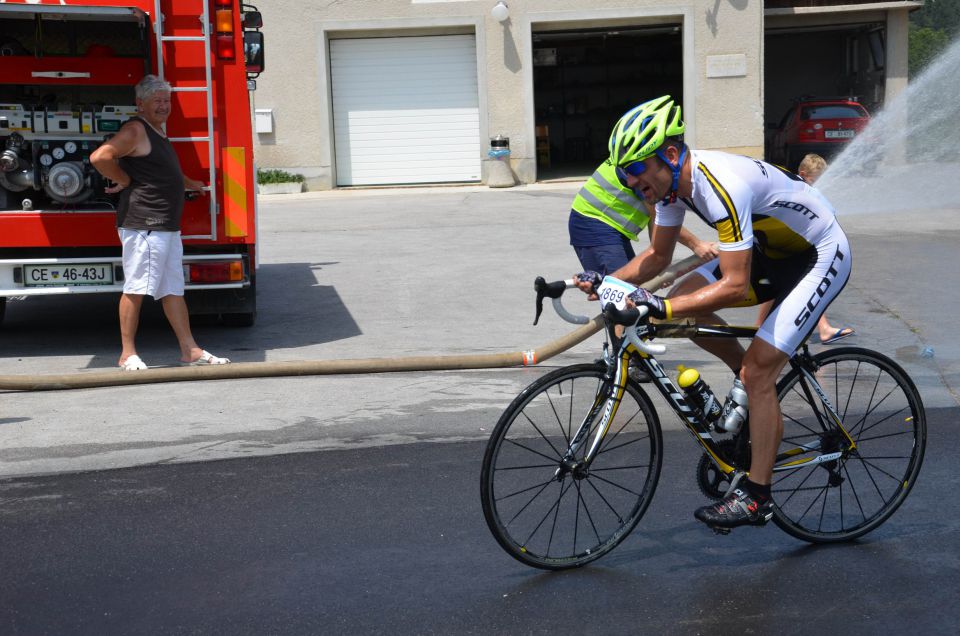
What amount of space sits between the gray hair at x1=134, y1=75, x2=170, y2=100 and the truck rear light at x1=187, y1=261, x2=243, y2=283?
1379mm

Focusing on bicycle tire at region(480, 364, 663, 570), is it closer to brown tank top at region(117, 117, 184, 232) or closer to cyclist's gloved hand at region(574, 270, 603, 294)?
cyclist's gloved hand at region(574, 270, 603, 294)

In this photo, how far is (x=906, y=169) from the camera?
2806 centimetres

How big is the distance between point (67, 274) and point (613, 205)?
13.6ft

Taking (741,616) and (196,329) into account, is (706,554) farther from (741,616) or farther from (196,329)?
(196,329)

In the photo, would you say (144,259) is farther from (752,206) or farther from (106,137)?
(752,206)

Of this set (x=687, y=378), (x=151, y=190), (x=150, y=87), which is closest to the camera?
(x=687, y=378)

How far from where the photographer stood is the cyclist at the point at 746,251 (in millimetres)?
4293

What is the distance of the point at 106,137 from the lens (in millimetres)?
9164

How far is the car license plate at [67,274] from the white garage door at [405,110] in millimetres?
17919

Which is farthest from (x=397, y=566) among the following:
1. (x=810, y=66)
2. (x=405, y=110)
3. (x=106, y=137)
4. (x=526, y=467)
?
(x=810, y=66)

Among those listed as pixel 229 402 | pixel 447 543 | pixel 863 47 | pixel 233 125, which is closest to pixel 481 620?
pixel 447 543

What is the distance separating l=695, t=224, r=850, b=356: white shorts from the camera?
4504mm

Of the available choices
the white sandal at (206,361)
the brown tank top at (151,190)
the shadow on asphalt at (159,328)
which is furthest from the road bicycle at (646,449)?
the shadow on asphalt at (159,328)

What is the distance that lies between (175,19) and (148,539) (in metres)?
4.84
